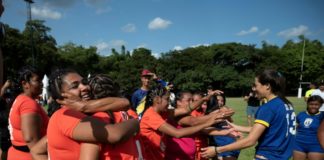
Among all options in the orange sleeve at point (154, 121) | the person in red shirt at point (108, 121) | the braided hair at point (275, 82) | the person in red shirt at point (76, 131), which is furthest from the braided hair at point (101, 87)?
the braided hair at point (275, 82)

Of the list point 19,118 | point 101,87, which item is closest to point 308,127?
point 101,87

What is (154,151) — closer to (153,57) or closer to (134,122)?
(134,122)

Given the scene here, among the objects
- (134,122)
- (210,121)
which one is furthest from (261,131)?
(134,122)

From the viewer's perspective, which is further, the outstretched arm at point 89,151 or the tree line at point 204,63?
the tree line at point 204,63

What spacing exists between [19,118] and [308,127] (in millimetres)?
6399

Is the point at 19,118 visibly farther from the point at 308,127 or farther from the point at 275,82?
the point at 308,127

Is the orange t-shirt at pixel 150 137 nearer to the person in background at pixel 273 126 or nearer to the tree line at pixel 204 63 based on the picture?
the person in background at pixel 273 126

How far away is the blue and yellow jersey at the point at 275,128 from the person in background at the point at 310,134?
4008 millimetres

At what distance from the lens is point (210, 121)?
4.16 meters

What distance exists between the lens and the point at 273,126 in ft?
11.9

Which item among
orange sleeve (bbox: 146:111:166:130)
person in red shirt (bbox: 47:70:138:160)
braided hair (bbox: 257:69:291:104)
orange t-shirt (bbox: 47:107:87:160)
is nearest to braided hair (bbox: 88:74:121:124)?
person in red shirt (bbox: 47:70:138:160)

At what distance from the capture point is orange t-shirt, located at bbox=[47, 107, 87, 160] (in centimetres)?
214

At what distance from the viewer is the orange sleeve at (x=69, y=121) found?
212 centimetres

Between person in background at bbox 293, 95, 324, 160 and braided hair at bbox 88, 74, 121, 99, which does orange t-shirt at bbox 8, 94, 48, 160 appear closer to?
braided hair at bbox 88, 74, 121, 99
